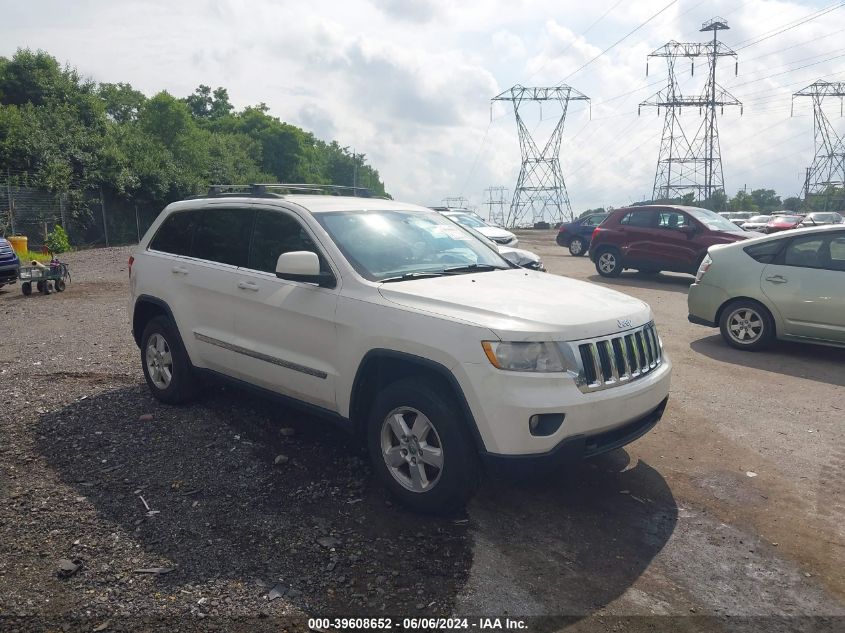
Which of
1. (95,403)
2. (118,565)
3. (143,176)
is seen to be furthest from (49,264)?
(143,176)

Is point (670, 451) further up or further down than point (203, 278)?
further down

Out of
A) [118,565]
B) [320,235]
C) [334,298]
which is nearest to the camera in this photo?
[118,565]

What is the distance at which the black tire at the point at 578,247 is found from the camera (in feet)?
79.8

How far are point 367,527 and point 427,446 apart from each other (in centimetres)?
57

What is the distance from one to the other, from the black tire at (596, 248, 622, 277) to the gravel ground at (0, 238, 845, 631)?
33.4ft

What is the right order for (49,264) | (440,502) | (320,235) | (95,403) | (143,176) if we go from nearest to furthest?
1. (440,502)
2. (320,235)
3. (95,403)
4. (49,264)
5. (143,176)

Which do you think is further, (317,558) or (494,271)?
(494,271)

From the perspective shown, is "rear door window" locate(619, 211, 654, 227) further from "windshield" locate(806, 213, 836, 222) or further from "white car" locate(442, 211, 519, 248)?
"windshield" locate(806, 213, 836, 222)

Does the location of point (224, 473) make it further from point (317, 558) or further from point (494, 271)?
point (494, 271)

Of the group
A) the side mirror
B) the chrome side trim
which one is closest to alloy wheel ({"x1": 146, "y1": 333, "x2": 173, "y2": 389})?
the chrome side trim

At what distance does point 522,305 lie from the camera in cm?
394

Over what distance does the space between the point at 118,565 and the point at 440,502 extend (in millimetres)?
1690

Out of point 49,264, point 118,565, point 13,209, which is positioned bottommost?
point 118,565

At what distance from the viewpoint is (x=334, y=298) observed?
14.3 ft
